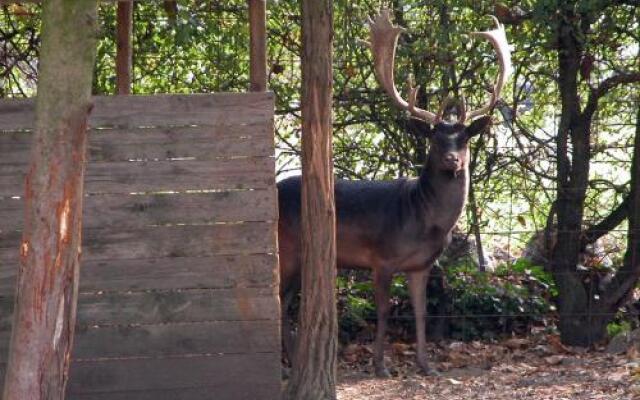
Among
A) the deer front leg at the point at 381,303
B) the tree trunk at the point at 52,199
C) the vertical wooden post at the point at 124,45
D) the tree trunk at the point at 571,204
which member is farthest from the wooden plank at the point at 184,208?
the tree trunk at the point at 571,204

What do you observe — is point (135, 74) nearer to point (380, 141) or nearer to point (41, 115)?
point (380, 141)

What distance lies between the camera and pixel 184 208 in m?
7.05

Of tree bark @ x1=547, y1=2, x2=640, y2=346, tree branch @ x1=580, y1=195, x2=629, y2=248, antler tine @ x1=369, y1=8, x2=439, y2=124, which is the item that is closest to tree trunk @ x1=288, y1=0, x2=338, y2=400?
antler tine @ x1=369, y1=8, x2=439, y2=124

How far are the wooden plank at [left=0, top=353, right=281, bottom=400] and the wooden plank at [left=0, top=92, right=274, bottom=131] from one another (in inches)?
54.7

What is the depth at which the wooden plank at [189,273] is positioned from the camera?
7031 millimetres

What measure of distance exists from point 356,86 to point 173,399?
12.6 ft

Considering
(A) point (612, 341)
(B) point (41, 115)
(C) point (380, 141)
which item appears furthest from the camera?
(C) point (380, 141)

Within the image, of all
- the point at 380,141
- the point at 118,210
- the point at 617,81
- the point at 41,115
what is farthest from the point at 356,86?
the point at 41,115

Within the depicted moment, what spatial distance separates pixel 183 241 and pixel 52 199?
2283 mm

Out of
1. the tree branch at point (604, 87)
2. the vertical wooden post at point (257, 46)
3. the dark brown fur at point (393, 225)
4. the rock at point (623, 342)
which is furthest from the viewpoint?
the tree branch at point (604, 87)

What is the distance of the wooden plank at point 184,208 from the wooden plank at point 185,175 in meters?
0.04

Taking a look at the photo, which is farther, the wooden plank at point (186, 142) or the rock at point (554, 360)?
the rock at point (554, 360)

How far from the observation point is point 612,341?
952 centimetres

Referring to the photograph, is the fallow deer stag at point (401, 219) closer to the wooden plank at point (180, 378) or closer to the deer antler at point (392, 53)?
the deer antler at point (392, 53)
